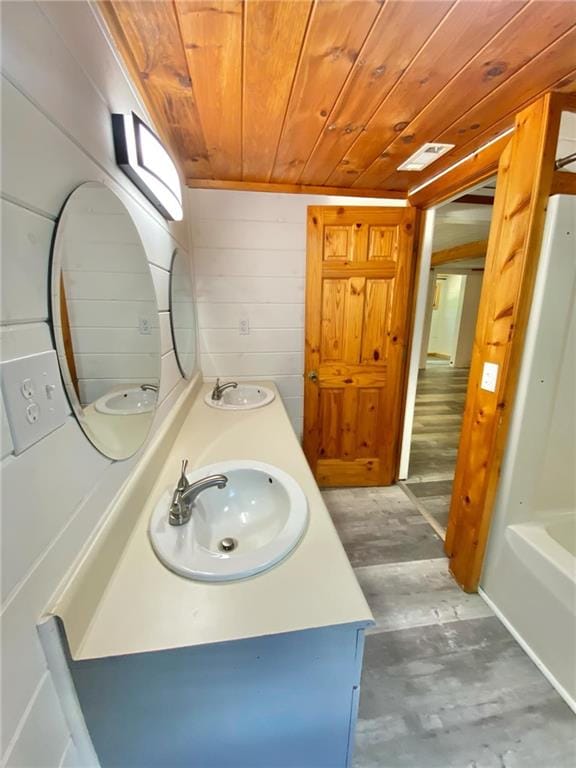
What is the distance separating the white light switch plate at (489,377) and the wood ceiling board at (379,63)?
118 cm

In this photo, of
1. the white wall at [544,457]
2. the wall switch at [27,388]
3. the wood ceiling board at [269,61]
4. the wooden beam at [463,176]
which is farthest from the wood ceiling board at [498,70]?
the wall switch at [27,388]

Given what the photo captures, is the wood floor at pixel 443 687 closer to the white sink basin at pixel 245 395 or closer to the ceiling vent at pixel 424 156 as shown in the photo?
the white sink basin at pixel 245 395

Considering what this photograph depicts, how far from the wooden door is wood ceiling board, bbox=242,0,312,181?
2.58 ft

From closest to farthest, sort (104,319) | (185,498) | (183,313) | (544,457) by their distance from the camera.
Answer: (104,319) < (185,498) < (544,457) < (183,313)

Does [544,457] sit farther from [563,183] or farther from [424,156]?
[424,156]

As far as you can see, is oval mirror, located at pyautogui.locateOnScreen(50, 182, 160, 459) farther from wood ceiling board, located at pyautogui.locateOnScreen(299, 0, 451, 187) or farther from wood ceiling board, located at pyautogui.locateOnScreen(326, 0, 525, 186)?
wood ceiling board, located at pyautogui.locateOnScreen(326, 0, 525, 186)

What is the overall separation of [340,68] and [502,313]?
3.65 feet

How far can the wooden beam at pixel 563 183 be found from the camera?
1197mm

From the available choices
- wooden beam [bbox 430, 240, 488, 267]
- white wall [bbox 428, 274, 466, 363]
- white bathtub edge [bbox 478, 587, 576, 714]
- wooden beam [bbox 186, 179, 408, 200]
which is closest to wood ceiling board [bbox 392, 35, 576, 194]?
wooden beam [bbox 186, 179, 408, 200]

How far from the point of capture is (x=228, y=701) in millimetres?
675

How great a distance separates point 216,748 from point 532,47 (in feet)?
6.86

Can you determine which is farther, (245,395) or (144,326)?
(245,395)

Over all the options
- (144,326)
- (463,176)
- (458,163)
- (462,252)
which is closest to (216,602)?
(144,326)

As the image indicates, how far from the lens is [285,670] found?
666 millimetres
